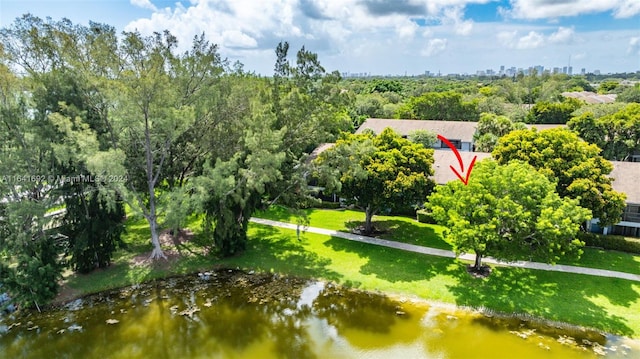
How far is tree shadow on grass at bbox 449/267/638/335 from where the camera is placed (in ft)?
67.9

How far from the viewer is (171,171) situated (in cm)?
2836

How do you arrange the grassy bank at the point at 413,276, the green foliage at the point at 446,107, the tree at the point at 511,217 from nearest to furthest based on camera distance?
1. the grassy bank at the point at 413,276
2. the tree at the point at 511,217
3. the green foliage at the point at 446,107

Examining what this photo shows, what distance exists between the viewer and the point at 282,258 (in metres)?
28.1

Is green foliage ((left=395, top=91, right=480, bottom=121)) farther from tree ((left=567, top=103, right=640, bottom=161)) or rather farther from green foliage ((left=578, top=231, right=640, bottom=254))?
green foliage ((left=578, top=231, right=640, bottom=254))

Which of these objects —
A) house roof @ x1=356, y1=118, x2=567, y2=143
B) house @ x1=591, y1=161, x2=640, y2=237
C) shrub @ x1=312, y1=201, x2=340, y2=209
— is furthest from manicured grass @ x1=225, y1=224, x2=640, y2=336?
house roof @ x1=356, y1=118, x2=567, y2=143

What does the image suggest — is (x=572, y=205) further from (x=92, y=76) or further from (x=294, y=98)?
(x=92, y=76)

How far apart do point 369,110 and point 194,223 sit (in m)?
49.4

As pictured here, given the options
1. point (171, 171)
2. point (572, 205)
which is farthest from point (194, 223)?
point (572, 205)

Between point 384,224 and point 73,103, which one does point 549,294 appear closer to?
point 384,224

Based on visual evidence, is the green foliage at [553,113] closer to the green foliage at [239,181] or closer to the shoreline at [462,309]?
the shoreline at [462,309]

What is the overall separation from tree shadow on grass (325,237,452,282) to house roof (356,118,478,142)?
3020 centimetres

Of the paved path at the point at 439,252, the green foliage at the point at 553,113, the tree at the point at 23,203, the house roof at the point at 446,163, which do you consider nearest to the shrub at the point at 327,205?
the paved path at the point at 439,252

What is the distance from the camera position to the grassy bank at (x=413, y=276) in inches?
845

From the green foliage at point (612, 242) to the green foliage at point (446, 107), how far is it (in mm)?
42070
